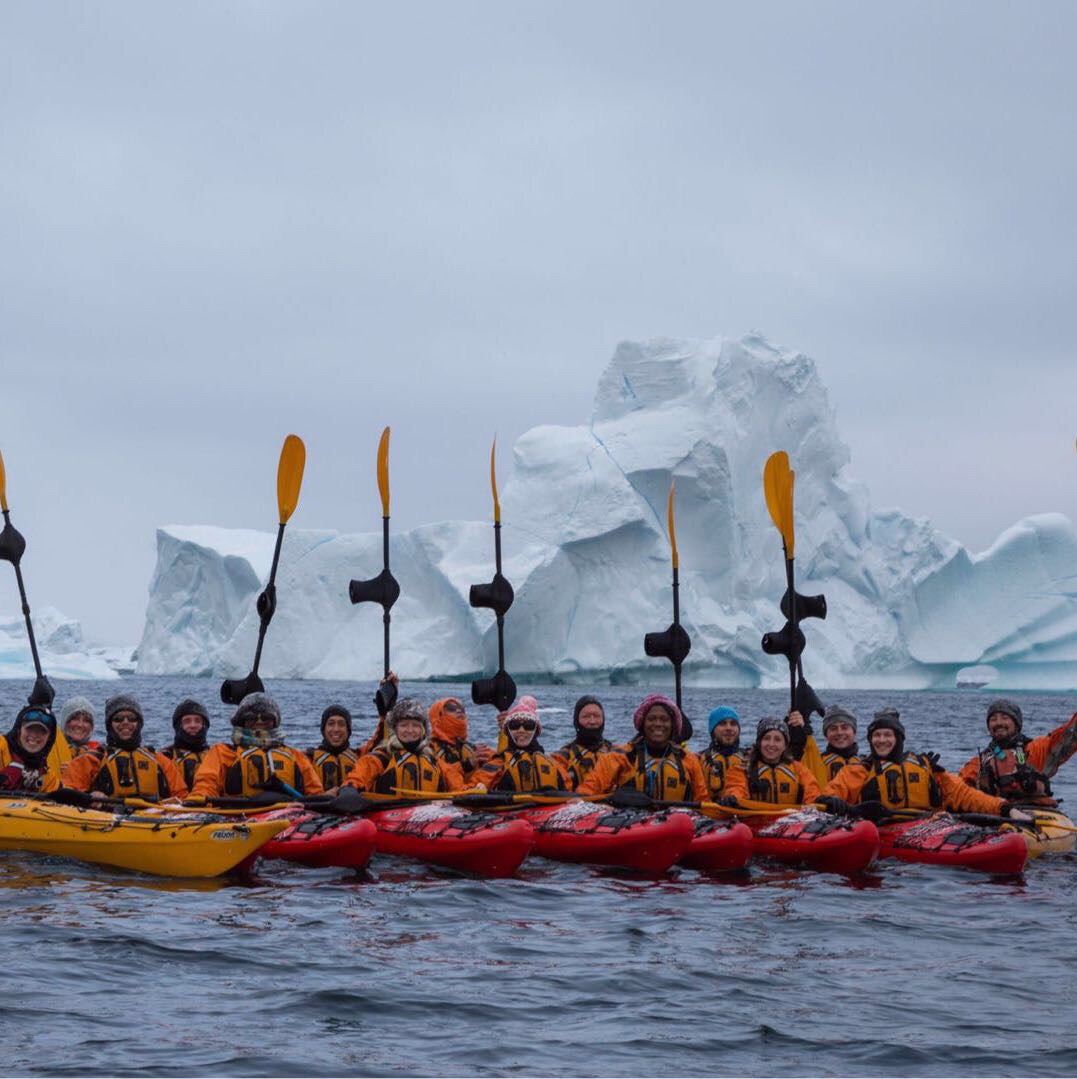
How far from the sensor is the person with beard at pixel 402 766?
10.2 meters

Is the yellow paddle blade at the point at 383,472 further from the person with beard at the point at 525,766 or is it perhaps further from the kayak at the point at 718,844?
the kayak at the point at 718,844

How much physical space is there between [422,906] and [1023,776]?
15.7 feet

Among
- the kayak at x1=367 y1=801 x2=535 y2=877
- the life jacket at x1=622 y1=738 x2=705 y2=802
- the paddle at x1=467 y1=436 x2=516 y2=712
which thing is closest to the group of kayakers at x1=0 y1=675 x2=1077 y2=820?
the life jacket at x1=622 y1=738 x2=705 y2=802

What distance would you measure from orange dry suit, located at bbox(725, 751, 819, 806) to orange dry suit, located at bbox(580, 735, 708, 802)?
36cm

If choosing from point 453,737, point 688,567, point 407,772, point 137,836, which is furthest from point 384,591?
point 688,567

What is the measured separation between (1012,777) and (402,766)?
4.43 metres

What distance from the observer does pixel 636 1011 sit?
6508 mm

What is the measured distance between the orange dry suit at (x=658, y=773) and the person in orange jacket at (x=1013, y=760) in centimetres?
222

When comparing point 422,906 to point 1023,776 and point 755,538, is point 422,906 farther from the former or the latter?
point 755,538

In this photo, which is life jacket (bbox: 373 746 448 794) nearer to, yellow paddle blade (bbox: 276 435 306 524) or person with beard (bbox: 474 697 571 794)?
person with beard (bbox: 474 697 571 794)

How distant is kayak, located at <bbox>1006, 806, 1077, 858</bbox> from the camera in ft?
34.5

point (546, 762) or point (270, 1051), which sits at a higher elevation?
point (546, 762)

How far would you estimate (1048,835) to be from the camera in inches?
419

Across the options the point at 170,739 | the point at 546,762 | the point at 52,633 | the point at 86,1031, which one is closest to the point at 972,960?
the point at 546,762
